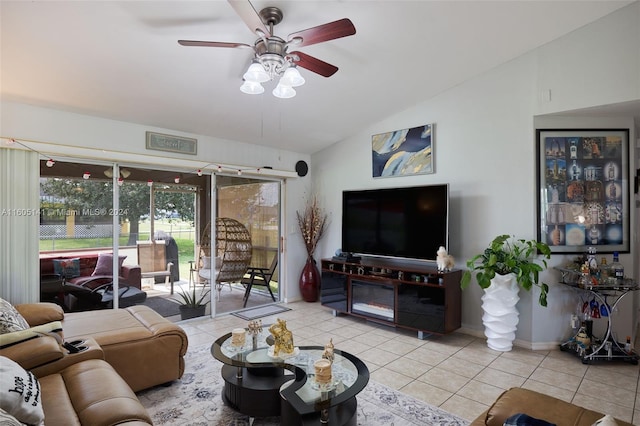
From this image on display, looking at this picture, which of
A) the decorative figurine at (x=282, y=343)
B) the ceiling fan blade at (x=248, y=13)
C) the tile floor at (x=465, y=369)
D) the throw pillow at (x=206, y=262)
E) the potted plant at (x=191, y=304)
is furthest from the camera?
the throw pillow at (x=206, y=262)

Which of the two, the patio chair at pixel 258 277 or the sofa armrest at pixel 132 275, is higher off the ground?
the sofa armrest at pixel 132 275

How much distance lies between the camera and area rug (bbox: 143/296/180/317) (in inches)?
168

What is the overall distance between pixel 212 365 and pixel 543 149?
3865 mm

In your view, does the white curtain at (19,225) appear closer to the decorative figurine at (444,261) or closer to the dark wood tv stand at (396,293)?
the dark wood tv stand at (396,293)

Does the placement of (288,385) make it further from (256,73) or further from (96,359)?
(256,73)

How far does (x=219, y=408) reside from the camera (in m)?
2.41

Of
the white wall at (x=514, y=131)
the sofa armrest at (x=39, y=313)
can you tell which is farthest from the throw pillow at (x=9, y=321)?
the white wall at (x=514, y=131)

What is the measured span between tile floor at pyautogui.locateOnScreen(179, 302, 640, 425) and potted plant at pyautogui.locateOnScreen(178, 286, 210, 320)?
18cm

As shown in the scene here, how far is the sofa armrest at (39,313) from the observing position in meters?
2.74

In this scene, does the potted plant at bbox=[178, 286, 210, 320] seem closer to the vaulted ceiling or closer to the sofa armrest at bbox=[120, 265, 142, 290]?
the sofa armrest at bbox=[120, 265, 142, 290]

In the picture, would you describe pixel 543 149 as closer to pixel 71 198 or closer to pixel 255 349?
pixel 255 349

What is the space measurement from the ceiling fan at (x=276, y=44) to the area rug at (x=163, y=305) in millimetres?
3037

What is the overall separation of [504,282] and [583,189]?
1.28 m

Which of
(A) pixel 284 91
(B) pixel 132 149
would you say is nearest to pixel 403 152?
(A) pixel 284 91
